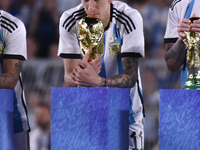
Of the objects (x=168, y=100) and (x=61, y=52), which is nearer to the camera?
(x=168, y=100)

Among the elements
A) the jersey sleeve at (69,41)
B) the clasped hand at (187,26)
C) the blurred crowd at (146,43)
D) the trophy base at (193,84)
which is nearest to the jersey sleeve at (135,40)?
the jersey sleeve at (69,41)

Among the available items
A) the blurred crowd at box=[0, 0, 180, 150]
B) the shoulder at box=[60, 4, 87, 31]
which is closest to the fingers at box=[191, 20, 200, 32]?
the shoulder at box=[60, 4, 87, 31]

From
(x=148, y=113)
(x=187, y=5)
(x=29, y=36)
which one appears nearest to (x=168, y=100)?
(x=187, y=5)

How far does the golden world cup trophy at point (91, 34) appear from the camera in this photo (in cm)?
204

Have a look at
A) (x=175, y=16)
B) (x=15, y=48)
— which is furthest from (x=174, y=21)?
(x=15, y=48)

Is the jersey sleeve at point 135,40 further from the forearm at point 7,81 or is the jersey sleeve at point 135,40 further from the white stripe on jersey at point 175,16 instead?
the forearm at point 7,81

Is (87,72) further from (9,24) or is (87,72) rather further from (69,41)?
(9,24)

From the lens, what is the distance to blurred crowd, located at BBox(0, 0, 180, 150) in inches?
128

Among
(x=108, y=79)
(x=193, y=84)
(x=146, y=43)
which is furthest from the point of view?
(x=146, y=43)

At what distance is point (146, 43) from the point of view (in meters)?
3.27

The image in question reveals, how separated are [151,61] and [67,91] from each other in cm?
158

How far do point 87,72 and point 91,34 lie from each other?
23 cm

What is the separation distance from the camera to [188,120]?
5.93 feet

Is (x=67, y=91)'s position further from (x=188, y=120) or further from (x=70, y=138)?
(x=188, y=120)
